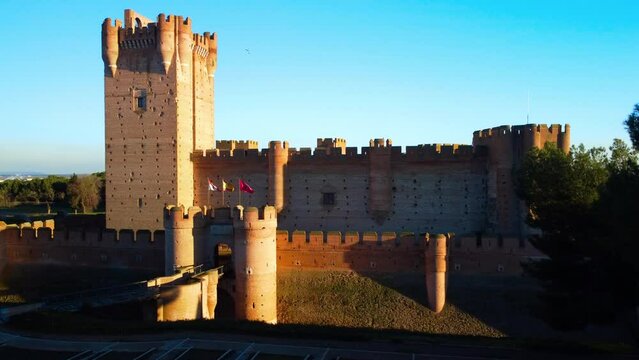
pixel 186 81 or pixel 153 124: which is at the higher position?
pixel 186 81

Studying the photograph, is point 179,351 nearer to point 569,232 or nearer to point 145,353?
point 145,353

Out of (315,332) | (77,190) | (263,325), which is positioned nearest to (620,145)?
(315,332)

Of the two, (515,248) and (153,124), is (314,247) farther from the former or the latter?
(153,124)

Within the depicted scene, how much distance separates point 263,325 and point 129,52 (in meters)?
17.5

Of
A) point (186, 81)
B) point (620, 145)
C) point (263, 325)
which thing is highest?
point (186, 81)

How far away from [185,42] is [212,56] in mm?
2660

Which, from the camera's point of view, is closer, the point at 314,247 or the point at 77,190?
the point at 314,247

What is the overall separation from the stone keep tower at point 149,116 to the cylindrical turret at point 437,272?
40.9 feet

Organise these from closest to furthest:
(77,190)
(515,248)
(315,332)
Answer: (315,332)
(515,248)
(77,190)

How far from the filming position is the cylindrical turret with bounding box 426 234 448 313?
21297 mm

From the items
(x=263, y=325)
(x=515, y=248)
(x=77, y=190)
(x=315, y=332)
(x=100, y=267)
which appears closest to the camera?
(x=315, y=332)

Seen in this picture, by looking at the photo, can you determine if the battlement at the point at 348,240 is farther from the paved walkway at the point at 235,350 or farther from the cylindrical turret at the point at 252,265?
the paved walkway at the point at 235,350

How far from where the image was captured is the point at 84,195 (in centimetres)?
5325

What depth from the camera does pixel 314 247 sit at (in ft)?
75.4
